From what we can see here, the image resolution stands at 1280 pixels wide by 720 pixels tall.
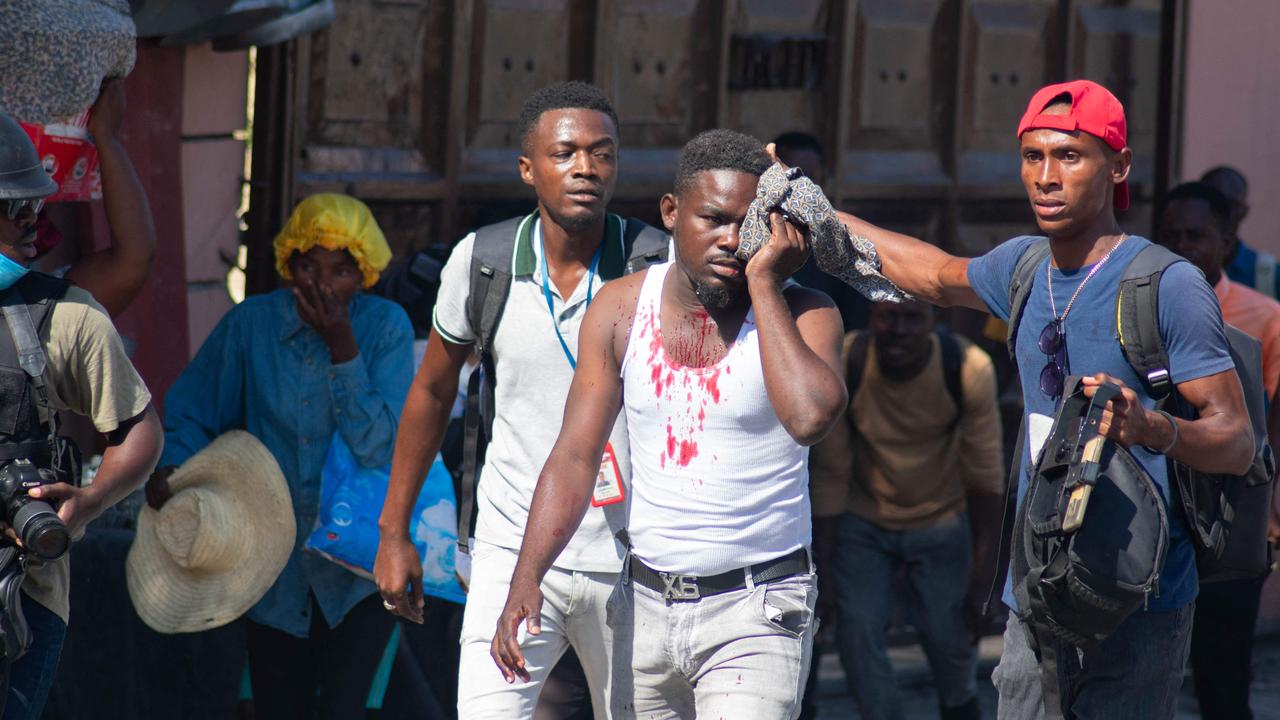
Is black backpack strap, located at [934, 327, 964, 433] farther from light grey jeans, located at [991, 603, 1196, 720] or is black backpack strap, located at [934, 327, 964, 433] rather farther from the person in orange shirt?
light grey jeans, located at [991, 603, 1196, 720]

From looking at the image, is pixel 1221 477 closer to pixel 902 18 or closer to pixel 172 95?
pixel 172 95

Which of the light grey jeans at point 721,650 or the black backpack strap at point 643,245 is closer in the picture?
the light grey jeans at point 721,650

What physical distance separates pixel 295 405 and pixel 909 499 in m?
2.27

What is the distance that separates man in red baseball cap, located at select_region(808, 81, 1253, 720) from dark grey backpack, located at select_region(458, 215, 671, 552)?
3.38ft

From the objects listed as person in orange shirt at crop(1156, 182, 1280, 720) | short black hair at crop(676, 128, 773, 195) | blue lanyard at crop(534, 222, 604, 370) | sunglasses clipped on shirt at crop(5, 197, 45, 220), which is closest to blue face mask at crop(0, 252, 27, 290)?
sunglasses clipped on shirt at crop(5, 197, 45, 220)

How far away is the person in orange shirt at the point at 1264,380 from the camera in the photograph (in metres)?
5.86

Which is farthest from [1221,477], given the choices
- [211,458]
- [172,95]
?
[172,95]

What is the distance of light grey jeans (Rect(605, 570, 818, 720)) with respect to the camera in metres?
3.71

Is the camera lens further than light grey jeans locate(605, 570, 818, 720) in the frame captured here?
No

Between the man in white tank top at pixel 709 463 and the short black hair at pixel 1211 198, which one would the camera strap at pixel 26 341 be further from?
the short black hair at pixel 1211 198

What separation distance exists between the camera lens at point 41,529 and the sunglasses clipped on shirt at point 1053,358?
2128mm

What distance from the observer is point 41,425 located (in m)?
3.79

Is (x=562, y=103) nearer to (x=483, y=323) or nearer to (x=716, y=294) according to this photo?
(x=483, y=323)

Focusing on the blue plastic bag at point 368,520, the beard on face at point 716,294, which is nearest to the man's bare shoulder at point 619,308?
the beard on face at point 716,294
